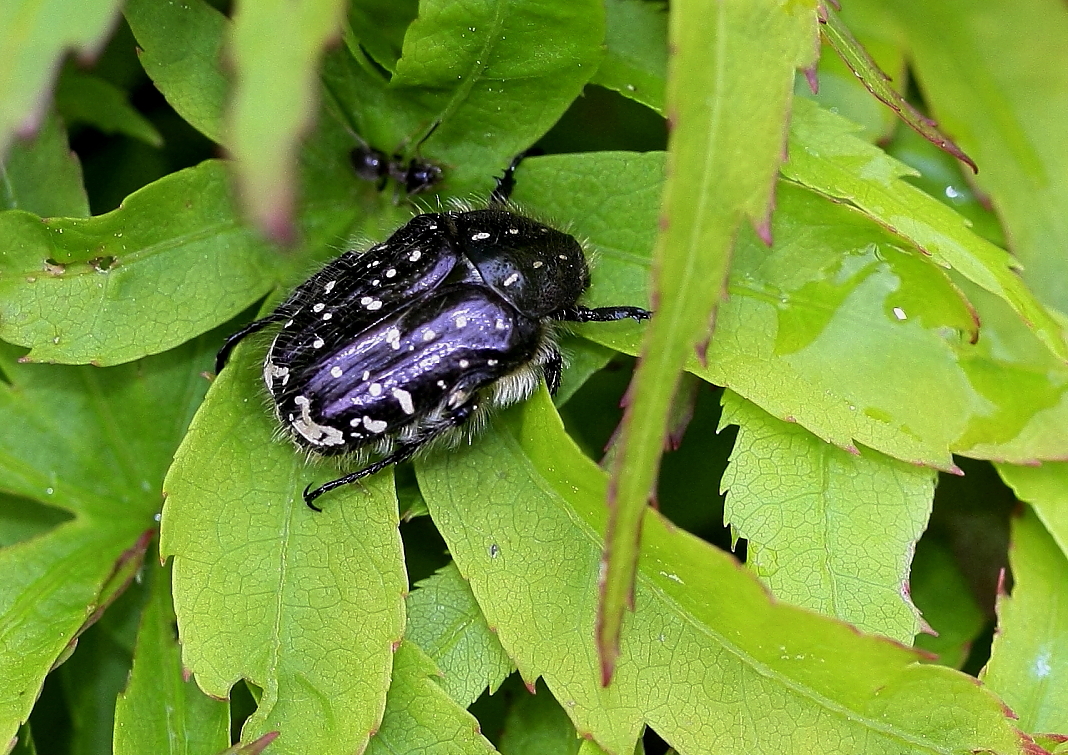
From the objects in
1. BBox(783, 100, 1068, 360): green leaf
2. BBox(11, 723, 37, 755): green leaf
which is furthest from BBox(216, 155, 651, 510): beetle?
BBox(11, 723, 37, 755): green leaf

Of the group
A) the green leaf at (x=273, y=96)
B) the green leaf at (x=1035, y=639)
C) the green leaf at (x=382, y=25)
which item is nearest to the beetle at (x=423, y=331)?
the green leaf at (x=382, y=25)

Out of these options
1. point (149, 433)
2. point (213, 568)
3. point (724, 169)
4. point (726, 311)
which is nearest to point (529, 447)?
point (726, 311)

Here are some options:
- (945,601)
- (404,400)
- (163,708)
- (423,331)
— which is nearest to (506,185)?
(423,331)

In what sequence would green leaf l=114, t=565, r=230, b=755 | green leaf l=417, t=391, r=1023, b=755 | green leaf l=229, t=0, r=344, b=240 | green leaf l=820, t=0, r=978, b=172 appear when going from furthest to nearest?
green leaf l=114, t=565, r=230, b=755 < green leaf l=820, t=0, r=978, b=172 < green leaf l=417, t=391, r=1023, b=755 < green leaf l=229, t=0, r=344, b=240

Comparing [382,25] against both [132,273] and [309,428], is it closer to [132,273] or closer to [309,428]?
[132,273]

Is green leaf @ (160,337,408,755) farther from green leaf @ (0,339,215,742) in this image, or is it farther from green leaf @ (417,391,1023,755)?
green leaf @ (0,339,215,742)

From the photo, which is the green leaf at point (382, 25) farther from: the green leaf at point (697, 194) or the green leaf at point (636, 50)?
the green leaf at point (697, 194)
